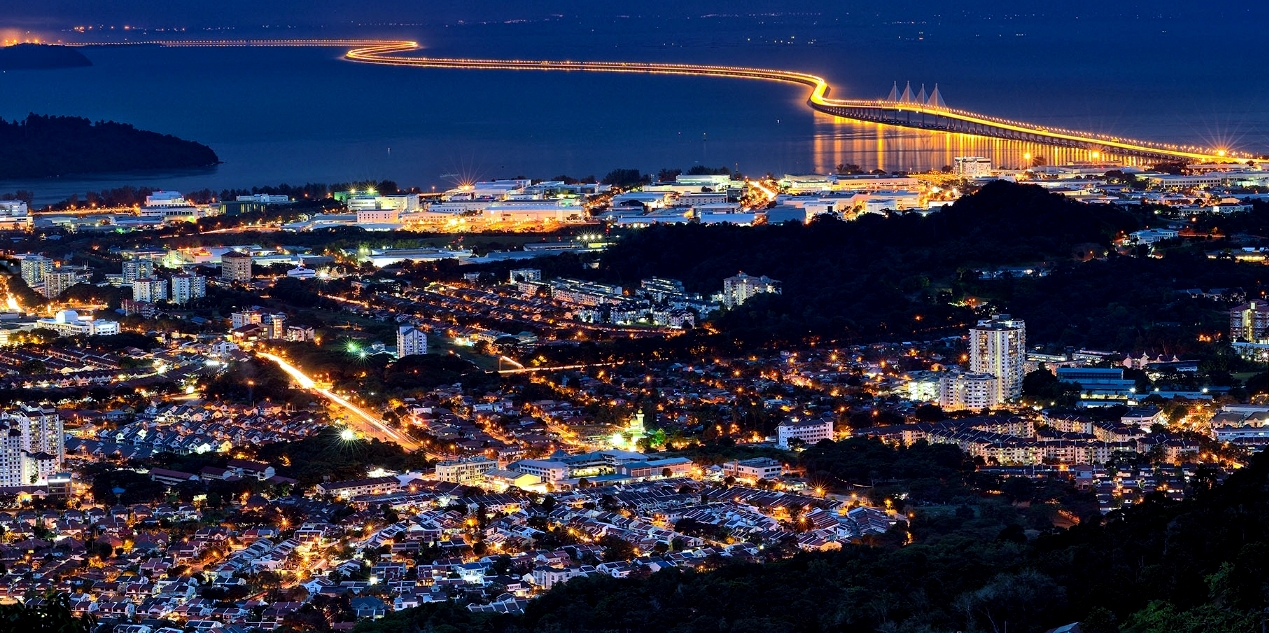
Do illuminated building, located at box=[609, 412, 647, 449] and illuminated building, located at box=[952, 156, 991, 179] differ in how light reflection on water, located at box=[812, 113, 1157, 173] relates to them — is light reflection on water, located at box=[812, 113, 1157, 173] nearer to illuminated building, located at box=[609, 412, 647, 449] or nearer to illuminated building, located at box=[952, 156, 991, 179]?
illuminated building, located at box=[952, 156, 991, 179]

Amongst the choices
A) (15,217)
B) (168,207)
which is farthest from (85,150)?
(15,217)

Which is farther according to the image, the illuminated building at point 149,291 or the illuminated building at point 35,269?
the illuminated building at point 35,269

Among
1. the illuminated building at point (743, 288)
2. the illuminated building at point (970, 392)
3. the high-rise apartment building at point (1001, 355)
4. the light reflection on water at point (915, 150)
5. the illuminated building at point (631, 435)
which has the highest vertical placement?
the light reflection on water at point (915, 150)

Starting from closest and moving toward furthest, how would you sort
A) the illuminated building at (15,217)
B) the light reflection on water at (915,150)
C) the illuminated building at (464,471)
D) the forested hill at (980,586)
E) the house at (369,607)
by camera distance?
the forested hill at (980,586), the house at (369,607), the illuminated building at (464,471), the illuminated building at (15,217), the light reflection on water at (915,150)

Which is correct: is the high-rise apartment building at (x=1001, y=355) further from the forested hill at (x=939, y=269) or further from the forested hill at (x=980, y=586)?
the forested hill at (x=980, y=586)

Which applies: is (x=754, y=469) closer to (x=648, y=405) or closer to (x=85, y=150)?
(x=648, y=405)

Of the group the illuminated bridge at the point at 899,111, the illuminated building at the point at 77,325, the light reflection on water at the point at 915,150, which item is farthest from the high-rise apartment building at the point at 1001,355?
the illuminated bridge at the point at 899,111

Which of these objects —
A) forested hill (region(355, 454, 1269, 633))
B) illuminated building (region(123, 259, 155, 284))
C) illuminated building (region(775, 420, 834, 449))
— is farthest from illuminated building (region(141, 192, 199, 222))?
forested hill (region(355, 454, 1269, 633))
